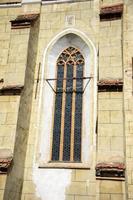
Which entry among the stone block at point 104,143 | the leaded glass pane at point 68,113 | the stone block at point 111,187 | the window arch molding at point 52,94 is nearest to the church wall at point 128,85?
the stone block at point 111,187

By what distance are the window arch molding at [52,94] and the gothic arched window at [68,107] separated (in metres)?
0.18

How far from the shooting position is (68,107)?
11258 mm

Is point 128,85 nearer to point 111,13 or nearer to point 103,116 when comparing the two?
point 103,116

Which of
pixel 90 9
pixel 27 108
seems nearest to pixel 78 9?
pixel 90 9

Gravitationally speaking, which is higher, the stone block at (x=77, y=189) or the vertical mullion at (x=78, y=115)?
the vertical mullion at (x=78, y=115)

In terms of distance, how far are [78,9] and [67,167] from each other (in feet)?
19.3

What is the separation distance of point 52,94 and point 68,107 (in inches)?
29.4

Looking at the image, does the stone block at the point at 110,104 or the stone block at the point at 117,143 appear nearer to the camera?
the stone block at the point at 117,143

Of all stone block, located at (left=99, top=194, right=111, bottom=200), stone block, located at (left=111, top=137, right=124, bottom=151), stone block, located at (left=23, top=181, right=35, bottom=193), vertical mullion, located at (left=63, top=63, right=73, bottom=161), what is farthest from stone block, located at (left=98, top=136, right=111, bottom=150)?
stone block, located at (left=23, top=181, right=35, bottom=193)

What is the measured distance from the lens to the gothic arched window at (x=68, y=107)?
1061cm

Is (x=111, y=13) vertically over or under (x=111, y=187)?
over

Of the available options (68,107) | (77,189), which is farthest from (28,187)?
(68,107)

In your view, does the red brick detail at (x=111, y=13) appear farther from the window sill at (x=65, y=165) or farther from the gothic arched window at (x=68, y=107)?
the window sill at (x=65, y=165)

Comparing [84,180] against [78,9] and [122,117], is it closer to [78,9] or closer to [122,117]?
[122,117]
